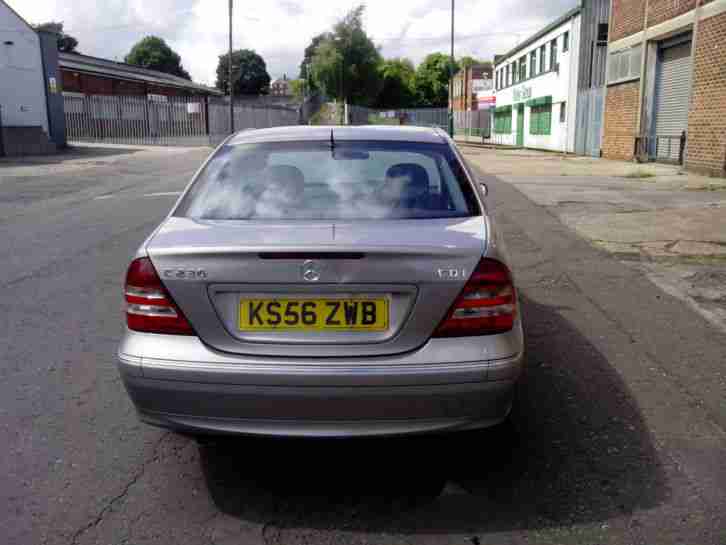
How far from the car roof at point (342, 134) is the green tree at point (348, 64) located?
7370cm

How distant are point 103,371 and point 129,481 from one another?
4.99 feet

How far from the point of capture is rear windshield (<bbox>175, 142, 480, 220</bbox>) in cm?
335

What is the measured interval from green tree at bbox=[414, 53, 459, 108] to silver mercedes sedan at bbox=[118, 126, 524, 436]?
105 metres

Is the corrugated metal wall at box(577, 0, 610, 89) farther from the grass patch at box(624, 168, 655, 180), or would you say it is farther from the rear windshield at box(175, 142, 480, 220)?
the rear windshield at box(175, 142, 480, 220)

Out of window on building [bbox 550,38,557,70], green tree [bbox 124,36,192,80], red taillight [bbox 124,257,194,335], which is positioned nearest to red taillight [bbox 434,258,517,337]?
red taillight [bbox 124,257,194,335]

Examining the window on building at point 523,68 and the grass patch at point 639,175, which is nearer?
the grass patch at point 639,175

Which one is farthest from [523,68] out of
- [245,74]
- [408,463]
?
[245,74]

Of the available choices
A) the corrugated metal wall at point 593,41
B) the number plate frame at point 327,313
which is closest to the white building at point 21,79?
the corrugated metal wall at point 593,41

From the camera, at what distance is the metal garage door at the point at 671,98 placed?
66.4 ft

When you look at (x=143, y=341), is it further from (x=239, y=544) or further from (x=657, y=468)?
(x=657, y=468)

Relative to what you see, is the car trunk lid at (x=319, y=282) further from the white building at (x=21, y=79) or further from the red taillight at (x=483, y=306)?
the white building at (x=21, y=79)

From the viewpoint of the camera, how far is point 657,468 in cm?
325

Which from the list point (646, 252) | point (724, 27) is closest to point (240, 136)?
point (646, 252)

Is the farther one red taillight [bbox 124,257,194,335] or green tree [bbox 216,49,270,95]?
green tree [bbox 216,49,270,95]
